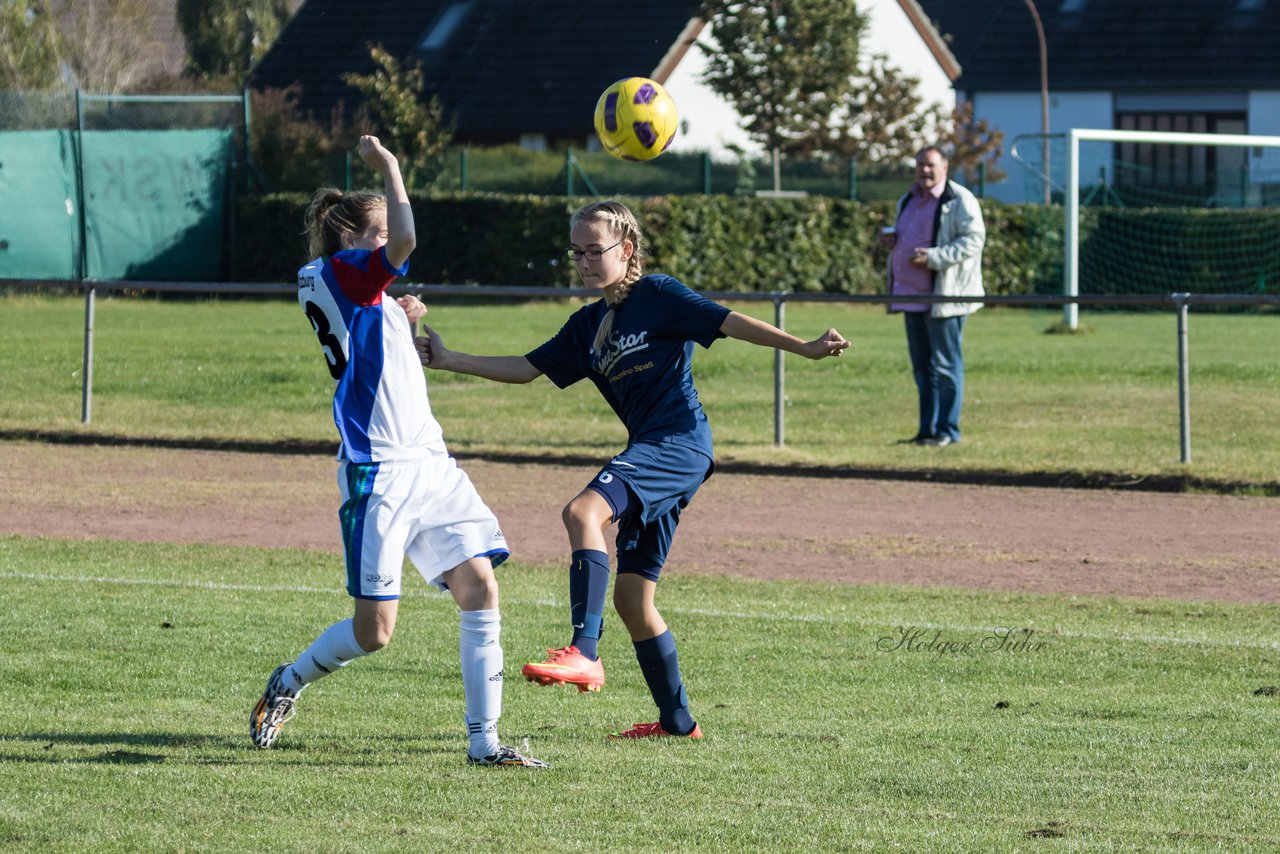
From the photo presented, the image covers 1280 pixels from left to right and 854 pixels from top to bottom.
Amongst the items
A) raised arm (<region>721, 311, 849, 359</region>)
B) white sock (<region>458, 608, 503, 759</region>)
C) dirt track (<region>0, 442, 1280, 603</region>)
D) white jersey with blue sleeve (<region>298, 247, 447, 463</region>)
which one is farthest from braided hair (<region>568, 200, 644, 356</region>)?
dirt track (<region>0, 442, 1280, 603</region>)

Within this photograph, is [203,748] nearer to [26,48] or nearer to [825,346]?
[825,346]

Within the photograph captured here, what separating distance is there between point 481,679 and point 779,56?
3023 cm

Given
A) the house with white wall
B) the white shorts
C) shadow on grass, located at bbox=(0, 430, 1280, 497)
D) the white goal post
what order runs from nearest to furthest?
the white shorts
shadow on grass, located at bbox=(0, 430, 1280, 497)
the white goal post
the house with white wall

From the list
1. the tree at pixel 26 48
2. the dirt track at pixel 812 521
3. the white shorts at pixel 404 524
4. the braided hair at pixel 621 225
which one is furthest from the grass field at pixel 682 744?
the tree at pixel 26 48

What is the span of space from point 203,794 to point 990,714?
2.84 meters

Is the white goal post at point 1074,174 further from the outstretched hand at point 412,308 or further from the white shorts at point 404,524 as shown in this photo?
the white shorts at point 404,524

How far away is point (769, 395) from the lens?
18.3 metres

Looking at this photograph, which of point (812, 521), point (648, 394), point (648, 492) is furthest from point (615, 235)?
point (812, 521)

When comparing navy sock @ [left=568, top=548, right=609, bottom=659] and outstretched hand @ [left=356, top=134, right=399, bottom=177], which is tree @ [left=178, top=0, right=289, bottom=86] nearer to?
outstretched hand @ [left=356, top=134, right=399, bottom=177]

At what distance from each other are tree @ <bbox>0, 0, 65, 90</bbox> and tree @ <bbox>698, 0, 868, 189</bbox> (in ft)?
51.8

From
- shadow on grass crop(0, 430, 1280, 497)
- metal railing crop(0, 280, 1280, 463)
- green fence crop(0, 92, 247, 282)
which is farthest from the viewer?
green fence crop(0, 92, 247, 282)

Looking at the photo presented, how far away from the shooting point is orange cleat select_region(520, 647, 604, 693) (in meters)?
5.35

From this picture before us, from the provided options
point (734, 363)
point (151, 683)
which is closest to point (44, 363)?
point (734, 363)

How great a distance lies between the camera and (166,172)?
3044 cm
